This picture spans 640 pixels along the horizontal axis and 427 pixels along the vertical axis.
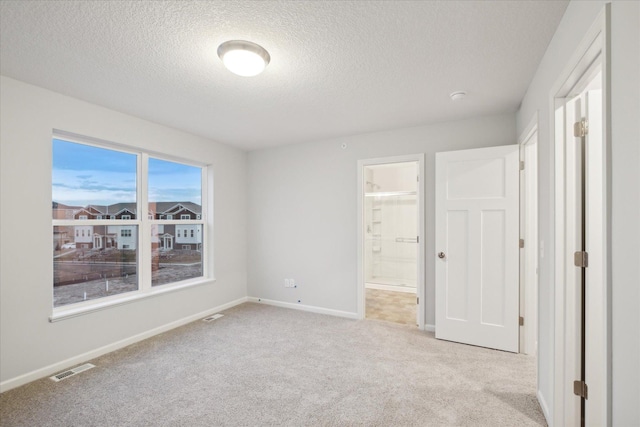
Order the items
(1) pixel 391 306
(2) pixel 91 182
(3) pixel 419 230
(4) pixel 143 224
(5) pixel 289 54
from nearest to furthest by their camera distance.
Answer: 1. (5) pixel 289 54
2. (2) pixel 91 182
3. (4) pixel 143 224
4. (3) pixel 419 230
5. (1) pixel 391 306

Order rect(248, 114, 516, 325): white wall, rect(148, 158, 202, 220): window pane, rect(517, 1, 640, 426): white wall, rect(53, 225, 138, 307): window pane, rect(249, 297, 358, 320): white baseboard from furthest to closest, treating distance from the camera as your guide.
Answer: rect(249, 297, 358, 320): white baseboard
rect(148, 158, 202, 220): window pane
rect(248, 114, 516, 325): white wall
rect(53, 225, 138, 307): window pane
rect(517, 1, 640, 426): white wall

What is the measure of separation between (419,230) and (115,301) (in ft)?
11.5

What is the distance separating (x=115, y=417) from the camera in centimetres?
208

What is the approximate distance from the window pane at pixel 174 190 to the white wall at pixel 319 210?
3.03ft

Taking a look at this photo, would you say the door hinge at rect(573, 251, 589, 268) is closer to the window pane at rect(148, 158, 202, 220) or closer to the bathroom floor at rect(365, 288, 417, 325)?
the bathroom floor at rect(365, 288, 417, 325)

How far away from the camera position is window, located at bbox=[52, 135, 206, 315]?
2.96 m

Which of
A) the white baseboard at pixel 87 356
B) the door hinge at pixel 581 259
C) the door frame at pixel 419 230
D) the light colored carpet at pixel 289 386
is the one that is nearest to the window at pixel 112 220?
the white baseboard at pixel 87 356

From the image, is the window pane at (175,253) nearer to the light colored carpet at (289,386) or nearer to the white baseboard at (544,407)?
the light colored carpet at (289,386)

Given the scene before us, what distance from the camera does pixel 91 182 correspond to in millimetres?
3189

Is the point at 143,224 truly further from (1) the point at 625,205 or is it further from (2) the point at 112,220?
(1) the point at 625,205

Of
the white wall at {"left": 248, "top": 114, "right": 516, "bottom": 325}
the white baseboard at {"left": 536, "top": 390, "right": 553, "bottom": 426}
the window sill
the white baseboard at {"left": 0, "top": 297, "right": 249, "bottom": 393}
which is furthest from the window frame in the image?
the white baseboard at {"left": 536, "top": 390, "right": 553, "bottom": 426}

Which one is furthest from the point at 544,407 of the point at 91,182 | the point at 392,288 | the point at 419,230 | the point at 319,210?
the point at 91,182

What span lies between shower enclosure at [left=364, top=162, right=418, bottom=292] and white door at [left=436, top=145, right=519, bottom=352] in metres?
2.77

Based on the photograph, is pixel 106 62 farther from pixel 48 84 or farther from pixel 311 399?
pixel 311 399
